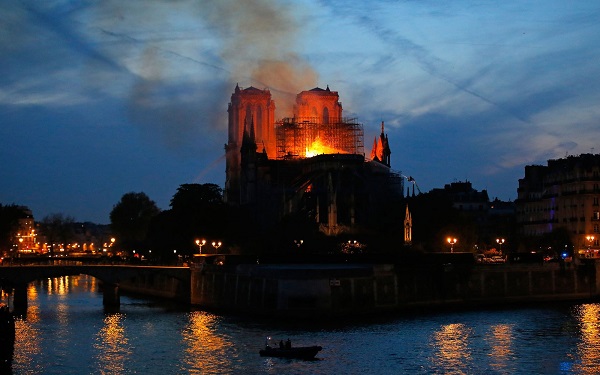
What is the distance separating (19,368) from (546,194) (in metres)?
87.8

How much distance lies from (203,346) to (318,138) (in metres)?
109

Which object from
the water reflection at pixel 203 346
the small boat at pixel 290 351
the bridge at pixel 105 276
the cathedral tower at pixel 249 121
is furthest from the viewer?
the cathedral tower at pixel 249 121

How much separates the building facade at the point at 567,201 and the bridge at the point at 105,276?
4358 cm

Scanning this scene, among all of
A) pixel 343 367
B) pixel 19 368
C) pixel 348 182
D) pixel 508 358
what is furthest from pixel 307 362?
pixel 348 182

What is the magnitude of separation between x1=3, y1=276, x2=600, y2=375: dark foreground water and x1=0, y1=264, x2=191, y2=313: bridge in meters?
6.82

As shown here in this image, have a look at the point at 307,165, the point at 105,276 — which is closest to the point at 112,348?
the point at 105,276

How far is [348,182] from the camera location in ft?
491

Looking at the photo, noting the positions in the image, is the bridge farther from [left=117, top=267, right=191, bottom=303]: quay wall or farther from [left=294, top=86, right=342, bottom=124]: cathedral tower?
[left=294, top=86, right=342, bottom=124]: cathedral tower

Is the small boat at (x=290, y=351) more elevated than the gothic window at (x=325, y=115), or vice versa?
the gothic window at (x=325, y=115)

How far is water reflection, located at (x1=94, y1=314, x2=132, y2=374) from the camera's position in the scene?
57.3m

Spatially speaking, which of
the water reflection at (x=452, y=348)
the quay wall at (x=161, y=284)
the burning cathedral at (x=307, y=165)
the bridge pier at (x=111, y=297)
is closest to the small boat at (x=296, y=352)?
the water reflection at (x=452, y=348)

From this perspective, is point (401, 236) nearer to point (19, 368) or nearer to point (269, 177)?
point (269, 177)

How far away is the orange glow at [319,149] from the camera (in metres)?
169

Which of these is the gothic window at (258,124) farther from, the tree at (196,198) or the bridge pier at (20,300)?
the bridge pier at (20,300)
